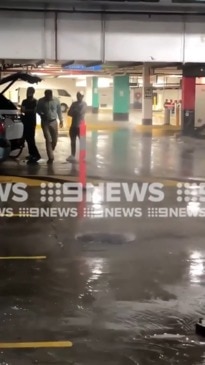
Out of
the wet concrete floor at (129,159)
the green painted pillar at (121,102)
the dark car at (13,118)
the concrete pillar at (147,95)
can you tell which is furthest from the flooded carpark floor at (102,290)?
the green painted pillar at (121,102)

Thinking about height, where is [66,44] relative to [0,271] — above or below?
above

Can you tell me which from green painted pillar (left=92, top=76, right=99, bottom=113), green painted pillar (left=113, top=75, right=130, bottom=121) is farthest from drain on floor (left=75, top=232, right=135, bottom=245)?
green painted pillar (left=92, top=76, right=99, bottom=113)

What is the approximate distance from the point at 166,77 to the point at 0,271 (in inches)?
1432

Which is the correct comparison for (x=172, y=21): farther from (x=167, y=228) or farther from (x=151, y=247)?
(x=167, y=228)

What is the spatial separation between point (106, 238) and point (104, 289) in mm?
2438

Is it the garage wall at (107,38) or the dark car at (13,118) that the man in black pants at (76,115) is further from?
the garage wall at (107,38)

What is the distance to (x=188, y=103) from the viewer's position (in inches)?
1146

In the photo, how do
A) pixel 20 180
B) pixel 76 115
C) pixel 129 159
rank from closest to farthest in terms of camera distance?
pixel 20 180 → pixel 76 115 → pixel 129 159

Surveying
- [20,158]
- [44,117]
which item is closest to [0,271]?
[44,117]

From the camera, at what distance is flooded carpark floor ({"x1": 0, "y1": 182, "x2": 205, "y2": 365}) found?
509 cm

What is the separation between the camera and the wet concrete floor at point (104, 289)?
200 inches

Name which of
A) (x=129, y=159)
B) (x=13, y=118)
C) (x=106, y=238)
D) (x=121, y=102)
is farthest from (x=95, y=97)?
(x=106, y=238)

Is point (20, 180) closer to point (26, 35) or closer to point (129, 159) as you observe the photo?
point (129, 159)

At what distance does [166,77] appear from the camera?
42.2 metres
